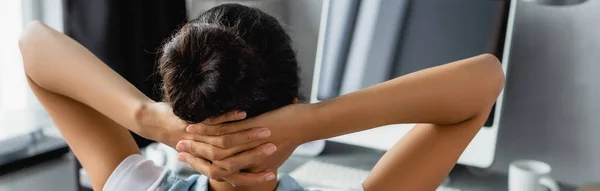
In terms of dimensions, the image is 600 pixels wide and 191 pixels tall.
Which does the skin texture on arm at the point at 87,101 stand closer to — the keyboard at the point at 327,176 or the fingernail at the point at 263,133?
the fingernail at the point at 263,133

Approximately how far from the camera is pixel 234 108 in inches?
22.3

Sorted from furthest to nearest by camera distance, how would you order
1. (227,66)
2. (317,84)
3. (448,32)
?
(317,84), (448,32), (227,66)

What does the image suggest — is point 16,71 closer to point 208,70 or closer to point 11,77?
point 11,77

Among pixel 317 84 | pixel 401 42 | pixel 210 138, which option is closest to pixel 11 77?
pixel 317 84

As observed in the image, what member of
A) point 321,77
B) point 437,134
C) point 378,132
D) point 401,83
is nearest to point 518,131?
point 378,132

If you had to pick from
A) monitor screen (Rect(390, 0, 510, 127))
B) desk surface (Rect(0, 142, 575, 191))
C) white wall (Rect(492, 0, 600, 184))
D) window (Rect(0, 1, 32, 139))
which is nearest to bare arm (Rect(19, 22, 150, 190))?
desk surface (Rect(0, 142, 575, 191))

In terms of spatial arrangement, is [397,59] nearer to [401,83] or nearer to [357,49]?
[357,49]

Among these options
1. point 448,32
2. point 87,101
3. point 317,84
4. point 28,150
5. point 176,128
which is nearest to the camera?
point 176,128

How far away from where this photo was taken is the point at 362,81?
1.32 m

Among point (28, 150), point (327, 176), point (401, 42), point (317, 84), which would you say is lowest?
point (28, 150)

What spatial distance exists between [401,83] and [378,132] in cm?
66

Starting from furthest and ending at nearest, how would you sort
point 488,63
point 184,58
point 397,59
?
point 397,59 < point 488,63 < point 184,58

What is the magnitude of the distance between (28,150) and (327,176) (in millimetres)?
859

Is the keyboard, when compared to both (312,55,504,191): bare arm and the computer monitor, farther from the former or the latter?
(312,55,504,191): bare arm
